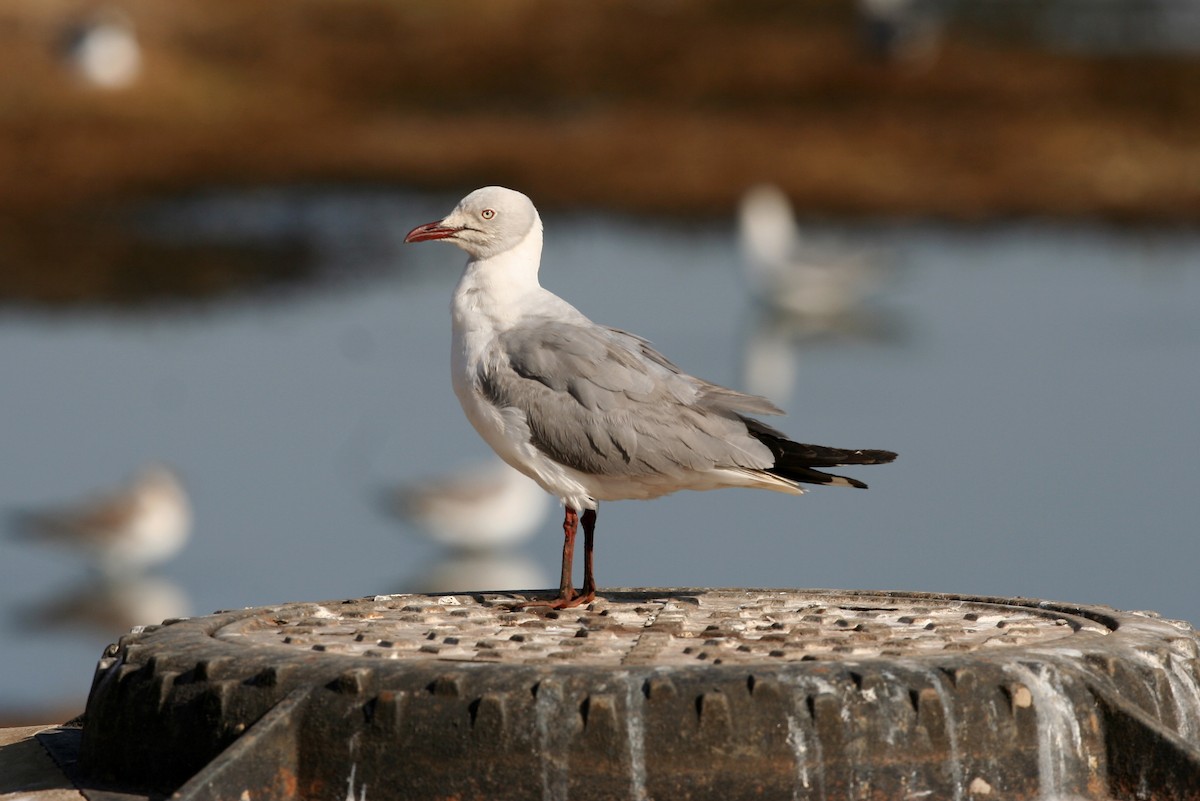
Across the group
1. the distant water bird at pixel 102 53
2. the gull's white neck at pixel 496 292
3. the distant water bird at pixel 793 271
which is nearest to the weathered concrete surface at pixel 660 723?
the gull's white neck at pixel 496 292

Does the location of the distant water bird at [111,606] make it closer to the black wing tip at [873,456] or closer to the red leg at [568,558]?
the red leg at [568,558]

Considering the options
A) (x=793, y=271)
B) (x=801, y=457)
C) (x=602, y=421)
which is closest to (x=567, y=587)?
(x=602, y=421)

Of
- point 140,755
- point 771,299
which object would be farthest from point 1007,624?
point 771,299

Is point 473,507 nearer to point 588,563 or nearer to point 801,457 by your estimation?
point 588,563

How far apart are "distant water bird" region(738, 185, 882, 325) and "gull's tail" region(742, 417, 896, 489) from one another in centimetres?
1609

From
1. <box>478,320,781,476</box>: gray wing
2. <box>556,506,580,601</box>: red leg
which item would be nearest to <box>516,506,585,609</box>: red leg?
<box>556,506,580,601</box>: red leg

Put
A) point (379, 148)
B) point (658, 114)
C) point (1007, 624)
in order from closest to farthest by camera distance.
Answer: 1. point (1007, 624)
2. point (379, 148)
3. point (658, 114)

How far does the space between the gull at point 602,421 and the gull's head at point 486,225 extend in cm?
22

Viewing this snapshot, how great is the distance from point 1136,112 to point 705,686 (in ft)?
107

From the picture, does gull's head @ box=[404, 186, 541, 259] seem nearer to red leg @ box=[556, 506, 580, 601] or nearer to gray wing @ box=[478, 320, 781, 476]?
gray wing @ box=[478, 320, 781, 476]

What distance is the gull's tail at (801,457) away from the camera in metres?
4.96

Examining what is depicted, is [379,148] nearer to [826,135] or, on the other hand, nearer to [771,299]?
[826,135]

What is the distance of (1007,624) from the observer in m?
4.61

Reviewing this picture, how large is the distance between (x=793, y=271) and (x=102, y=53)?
54.8ft
